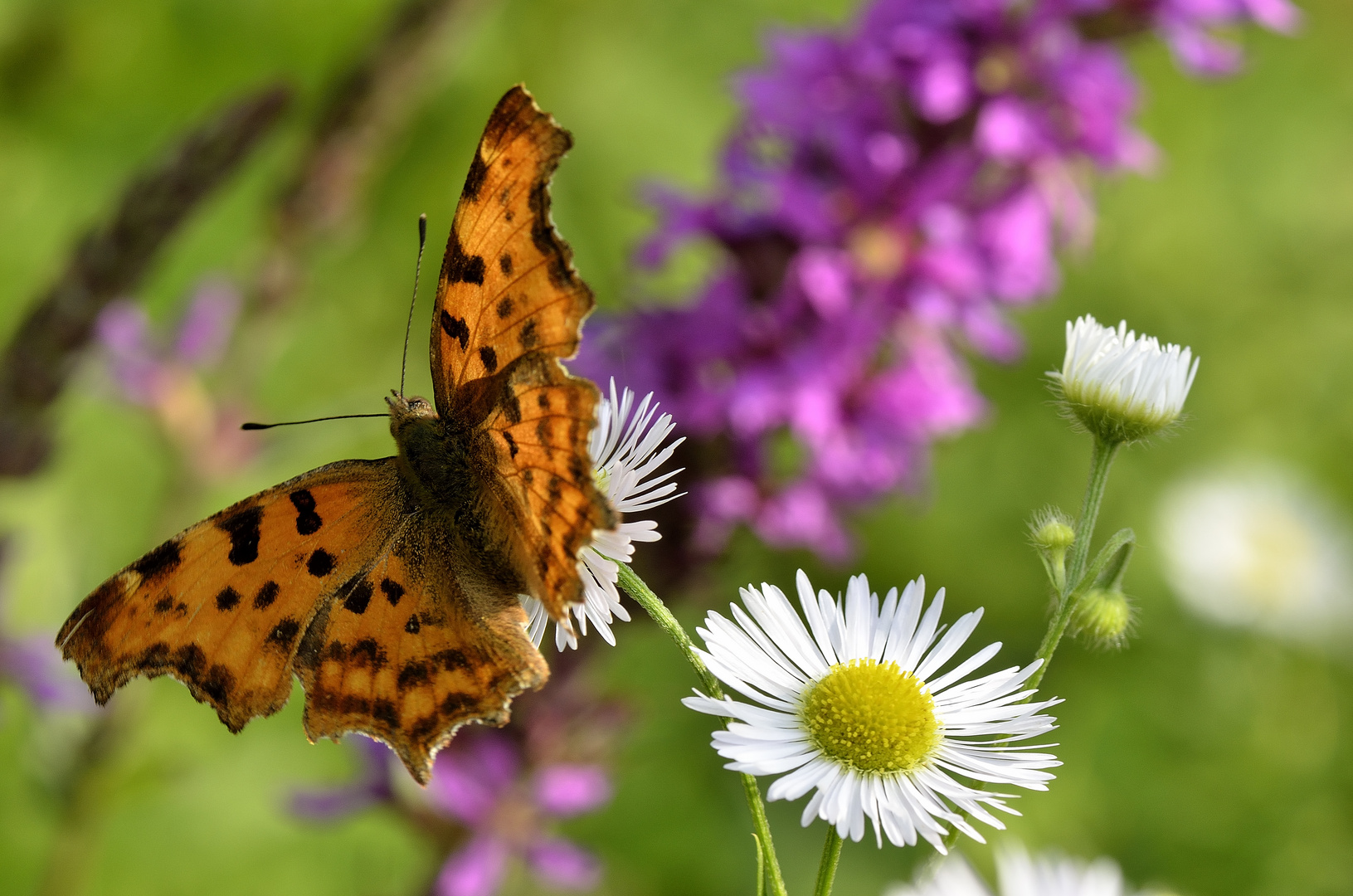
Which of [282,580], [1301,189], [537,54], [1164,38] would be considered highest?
[1301,189]

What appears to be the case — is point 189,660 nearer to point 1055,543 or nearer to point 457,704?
point 457,704

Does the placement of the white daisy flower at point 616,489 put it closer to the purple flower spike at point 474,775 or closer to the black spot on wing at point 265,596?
the black spot on wing at point 265,596

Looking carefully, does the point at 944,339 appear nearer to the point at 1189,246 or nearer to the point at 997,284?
the point at 997,284

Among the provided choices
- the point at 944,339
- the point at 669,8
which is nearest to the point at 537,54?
the point at 669,8

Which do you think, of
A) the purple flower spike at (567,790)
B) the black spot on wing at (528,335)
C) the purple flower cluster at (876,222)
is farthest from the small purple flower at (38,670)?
the black spot on wing at (528,335)

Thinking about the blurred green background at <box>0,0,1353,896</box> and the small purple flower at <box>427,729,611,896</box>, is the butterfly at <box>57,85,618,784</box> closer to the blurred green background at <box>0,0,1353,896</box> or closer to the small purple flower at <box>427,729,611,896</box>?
the small purple flower at <box>427,729,611,896</box>

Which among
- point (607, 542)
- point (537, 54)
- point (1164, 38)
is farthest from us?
point (537, 54)
